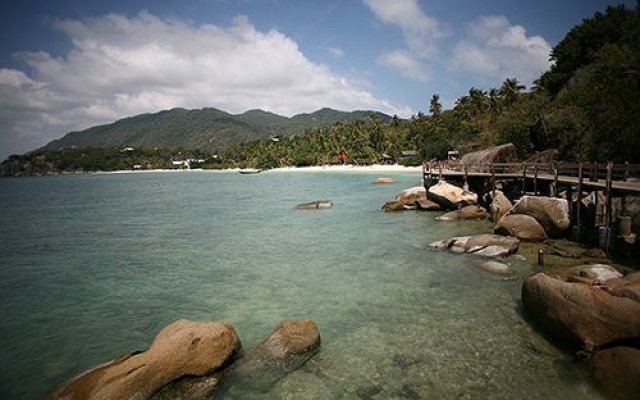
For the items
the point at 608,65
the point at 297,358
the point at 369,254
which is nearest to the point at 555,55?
the point at 608,65

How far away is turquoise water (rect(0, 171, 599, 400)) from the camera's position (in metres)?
8.28

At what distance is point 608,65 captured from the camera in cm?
2991

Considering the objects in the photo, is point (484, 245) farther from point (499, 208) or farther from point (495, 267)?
point (499, 208)

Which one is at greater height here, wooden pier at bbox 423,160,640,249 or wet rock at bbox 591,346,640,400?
wooden pier at bbox 423,160,640,249

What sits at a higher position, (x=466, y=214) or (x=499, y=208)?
(x=499, y=208)

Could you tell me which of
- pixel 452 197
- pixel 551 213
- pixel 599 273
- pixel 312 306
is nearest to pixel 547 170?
pixel 452 197

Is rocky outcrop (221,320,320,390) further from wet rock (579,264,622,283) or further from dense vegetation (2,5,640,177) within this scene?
dense vegetation (2,5,640,177)

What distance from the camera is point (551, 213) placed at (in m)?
18.4

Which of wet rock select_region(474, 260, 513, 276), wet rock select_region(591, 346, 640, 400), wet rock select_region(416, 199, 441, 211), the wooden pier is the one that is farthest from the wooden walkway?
wet rock select_region(591, 346, 640, 400)

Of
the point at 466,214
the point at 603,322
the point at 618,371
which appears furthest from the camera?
the point at 466,214

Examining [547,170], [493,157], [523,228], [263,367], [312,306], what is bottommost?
[312,306]

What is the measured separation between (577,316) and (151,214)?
122 ft

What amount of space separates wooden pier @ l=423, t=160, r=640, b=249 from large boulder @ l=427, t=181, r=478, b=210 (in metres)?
1.90

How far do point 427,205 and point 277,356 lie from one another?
23.0 meters
